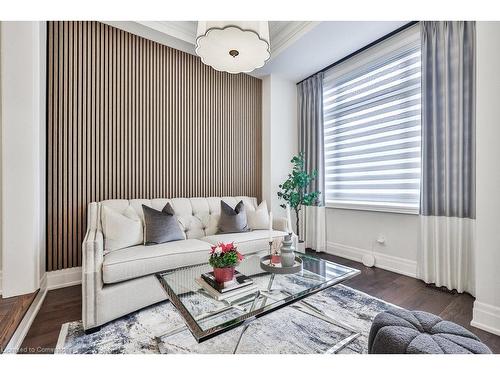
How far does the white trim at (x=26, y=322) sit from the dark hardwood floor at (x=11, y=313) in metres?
0.03

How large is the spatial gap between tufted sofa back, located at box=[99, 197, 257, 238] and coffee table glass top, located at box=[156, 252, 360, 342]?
1.08m

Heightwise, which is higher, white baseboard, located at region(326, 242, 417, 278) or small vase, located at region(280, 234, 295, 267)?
small vase, located at region(280, 234, 295, 267)

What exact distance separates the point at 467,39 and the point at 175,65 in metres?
3.18

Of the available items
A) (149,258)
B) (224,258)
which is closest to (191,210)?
(149,258)

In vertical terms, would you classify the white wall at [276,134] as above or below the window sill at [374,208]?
above

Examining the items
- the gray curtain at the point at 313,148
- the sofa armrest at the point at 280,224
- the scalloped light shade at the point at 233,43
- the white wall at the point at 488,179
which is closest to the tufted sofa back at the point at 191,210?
the sofa armrest at the point at 280,224

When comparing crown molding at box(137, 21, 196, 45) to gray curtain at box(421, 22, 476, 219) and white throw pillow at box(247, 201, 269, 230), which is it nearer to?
white throw pillow at box(247, 201, 269, 230)

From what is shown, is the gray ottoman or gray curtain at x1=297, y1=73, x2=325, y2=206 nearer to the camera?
the gray ottoman

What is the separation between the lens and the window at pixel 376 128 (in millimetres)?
2797

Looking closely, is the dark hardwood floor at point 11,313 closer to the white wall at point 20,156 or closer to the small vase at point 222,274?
the white wall at point 20,156

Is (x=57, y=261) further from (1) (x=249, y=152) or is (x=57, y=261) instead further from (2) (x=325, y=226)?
(2) (x=325, y=226)

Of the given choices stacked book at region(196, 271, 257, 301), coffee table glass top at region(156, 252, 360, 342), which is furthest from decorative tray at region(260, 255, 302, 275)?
stacked book at region(196, 271, 257, 301)

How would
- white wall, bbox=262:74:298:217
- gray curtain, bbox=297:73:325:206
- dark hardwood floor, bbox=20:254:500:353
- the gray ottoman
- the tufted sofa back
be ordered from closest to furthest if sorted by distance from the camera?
1. the gray ottoman
2. dark hardwood floor, bbox=20:254:500:353
3. the tufted sofa back
4. gray curtain, bbox=297:73:325:206
5. white wall, bbox=262:74:298:217

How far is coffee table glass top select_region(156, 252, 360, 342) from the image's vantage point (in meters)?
1.15
